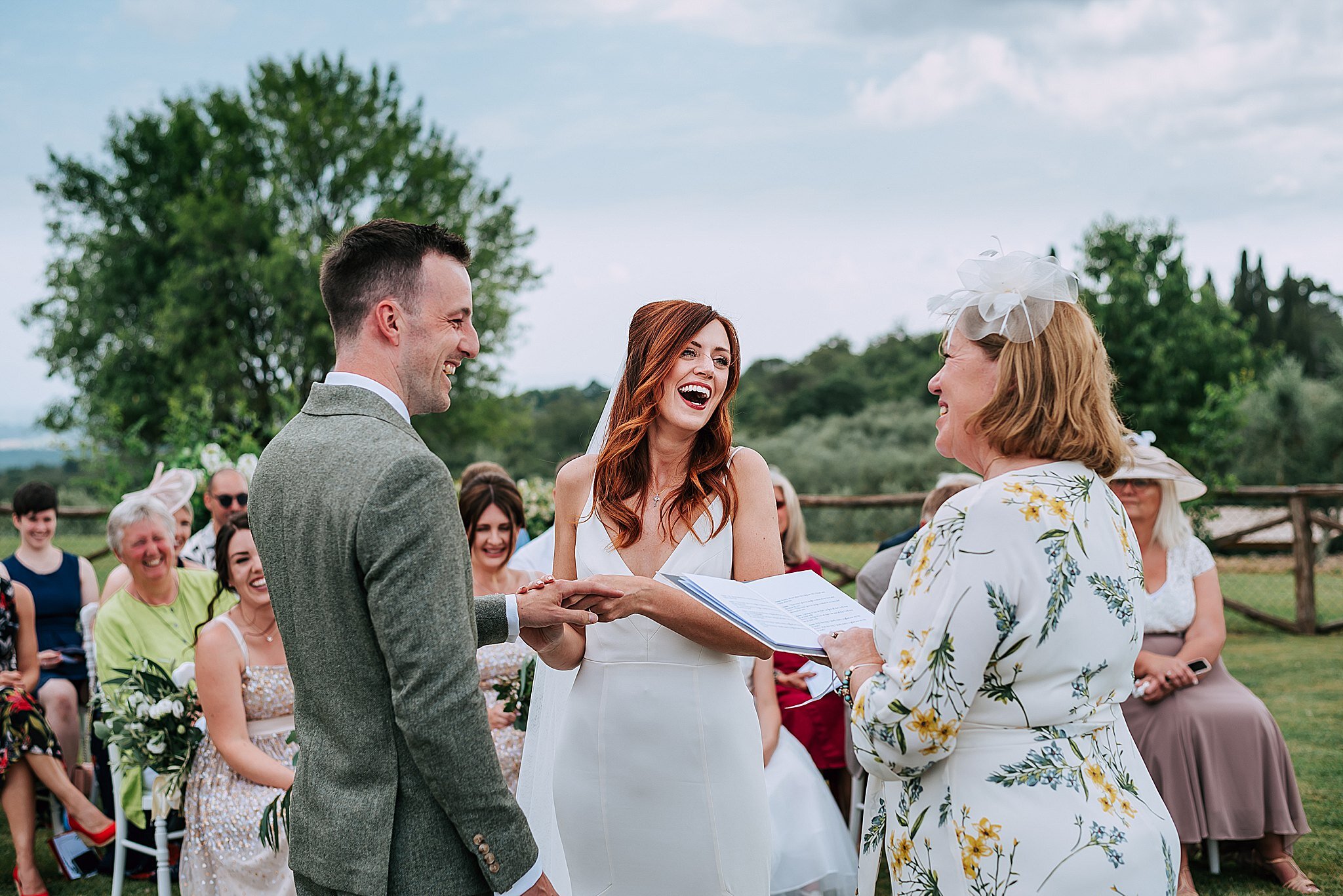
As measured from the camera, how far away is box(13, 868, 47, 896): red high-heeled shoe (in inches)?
210

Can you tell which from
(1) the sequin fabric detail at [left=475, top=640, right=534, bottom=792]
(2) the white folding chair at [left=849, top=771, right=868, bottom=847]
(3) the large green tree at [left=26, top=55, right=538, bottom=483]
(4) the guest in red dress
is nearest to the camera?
(1) the sequin fabric detail at [left=475, top=640, right=534, bottom=792]

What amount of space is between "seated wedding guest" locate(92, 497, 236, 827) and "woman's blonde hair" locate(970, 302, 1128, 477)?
4800 mm

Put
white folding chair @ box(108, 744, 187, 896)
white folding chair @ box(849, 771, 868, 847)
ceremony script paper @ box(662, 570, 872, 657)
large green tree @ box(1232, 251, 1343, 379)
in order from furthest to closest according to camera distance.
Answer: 1. large green tree @ box(1232, 251, 1343, 379)
2. white folding chair @ box(849, 771, 868, 847)
3. white folding chair @ box(108, 744, 187, 896)
4. ceremony script paper @ box(662, 570, 872, 657)

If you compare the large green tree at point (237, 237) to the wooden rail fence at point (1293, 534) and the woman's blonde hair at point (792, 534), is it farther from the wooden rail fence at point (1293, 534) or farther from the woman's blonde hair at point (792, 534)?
the woman's blonde hair at point (792, 534)

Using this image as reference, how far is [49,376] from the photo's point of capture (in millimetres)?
28906

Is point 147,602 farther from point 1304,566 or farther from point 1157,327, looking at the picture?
point 1157,327

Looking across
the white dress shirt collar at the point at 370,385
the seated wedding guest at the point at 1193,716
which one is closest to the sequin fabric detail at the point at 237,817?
the white dress shirt collar at the point at 370,385

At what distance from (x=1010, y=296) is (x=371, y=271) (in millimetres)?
1321

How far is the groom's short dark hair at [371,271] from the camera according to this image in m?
2.20

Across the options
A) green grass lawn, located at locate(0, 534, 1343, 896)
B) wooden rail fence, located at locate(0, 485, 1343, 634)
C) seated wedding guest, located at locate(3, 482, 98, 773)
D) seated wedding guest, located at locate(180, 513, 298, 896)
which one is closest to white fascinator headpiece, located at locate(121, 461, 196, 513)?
seated wedding guest, located at locate(3, 482, 98, 773)

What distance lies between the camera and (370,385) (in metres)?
2.18

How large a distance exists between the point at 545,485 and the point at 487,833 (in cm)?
612

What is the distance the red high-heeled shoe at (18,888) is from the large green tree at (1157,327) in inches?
625

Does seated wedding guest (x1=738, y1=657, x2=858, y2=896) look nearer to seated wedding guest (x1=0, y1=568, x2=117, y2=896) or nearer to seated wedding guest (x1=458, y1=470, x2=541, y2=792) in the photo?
seated wedding guest (x1=458, y1=470, x2=541, y2=792)
